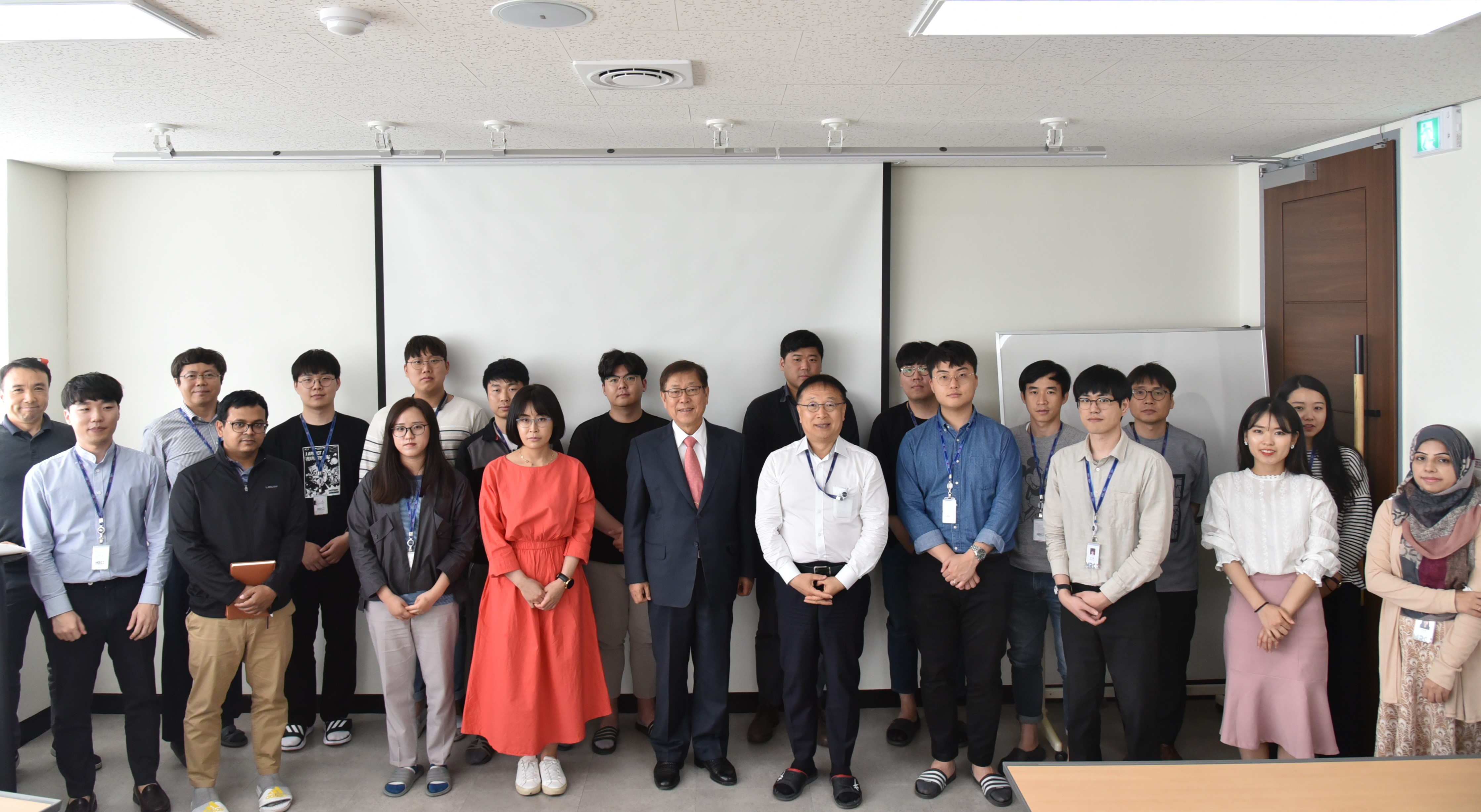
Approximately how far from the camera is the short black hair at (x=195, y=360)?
3.80 m

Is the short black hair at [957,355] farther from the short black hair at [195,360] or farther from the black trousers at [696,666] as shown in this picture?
the short black hair at [195,360]

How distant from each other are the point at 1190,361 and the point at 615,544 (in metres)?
3.00

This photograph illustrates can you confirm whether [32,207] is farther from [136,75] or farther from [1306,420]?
[1306,420]

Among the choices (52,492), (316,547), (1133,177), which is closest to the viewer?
(52,492)

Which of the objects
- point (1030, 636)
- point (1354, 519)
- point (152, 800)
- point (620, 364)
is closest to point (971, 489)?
point (1030, 636)

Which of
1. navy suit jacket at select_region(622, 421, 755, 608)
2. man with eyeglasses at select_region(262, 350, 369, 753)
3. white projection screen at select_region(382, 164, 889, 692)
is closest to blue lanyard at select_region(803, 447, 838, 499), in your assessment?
navy suit jacket at select_region(622, 421, 755, 608)

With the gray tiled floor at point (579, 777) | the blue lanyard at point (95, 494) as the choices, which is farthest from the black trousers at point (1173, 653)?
the blue lanyard at point (95, 494)

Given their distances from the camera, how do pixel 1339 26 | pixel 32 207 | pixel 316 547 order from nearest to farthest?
pixel 1339 26, pixel 316 547, pixel 32 207

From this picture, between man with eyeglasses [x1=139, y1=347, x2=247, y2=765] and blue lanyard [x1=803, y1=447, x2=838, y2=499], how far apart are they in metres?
2.42

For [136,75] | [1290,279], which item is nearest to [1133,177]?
[1290,279]

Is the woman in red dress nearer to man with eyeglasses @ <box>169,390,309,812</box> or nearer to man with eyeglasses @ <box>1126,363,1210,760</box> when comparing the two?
man with eyeglasses @ <box>169,390,309,812</box>

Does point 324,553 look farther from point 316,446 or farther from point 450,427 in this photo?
point 450,427

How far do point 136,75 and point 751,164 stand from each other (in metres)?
2.50

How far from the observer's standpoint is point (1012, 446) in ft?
11.3
